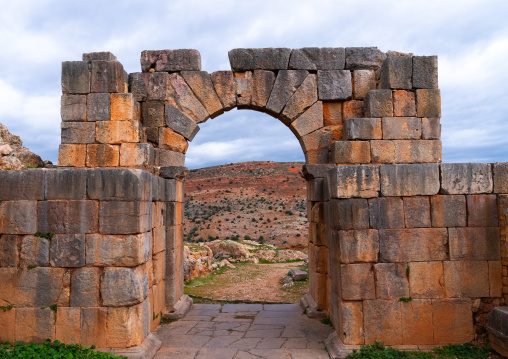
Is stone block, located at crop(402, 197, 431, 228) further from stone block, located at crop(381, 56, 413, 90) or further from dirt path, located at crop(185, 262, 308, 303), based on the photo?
dirt path, located at crop(185, 262, 308, 303)

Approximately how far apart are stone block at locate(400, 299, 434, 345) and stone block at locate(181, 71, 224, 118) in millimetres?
5098

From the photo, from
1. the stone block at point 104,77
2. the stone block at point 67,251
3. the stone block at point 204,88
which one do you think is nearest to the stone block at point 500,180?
the stone block at point 204,88

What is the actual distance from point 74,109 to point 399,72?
625 centimetres

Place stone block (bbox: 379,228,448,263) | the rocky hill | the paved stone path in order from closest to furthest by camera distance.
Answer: stone block (bbox: 379,228,448,263) < the paved stone path < the rocky hill

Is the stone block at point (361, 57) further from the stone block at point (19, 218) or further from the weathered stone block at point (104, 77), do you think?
the stone block at point (19, 218)

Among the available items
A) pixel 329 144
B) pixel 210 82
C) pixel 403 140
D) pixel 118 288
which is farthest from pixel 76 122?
pixel 403 140

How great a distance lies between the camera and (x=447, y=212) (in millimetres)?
5609

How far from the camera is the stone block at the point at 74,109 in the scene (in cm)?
709

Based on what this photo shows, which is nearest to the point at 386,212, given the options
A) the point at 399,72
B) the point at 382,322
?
the point at 382,322

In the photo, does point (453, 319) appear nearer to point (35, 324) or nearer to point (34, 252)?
point (35, 324)

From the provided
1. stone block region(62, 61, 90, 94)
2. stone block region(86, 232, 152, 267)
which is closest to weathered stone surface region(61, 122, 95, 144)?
stone block region(62, 61, 90, 94)

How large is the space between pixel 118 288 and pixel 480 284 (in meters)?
5.29

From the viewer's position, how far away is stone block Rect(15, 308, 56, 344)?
5234 millimetres

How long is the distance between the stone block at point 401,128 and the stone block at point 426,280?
2.56 metres
